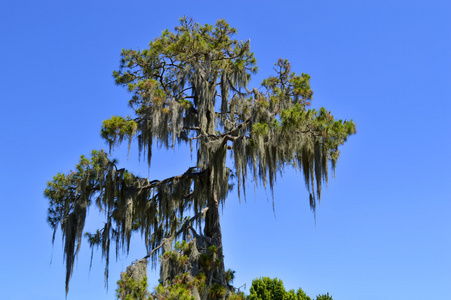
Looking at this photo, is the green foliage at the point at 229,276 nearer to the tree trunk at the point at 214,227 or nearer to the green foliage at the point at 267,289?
the tree trunk at the point at 214,227

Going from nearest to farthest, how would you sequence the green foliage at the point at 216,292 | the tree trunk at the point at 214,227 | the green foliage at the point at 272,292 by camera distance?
the green foliage at the point at 216,292, the tree trunk at the point at 214,227, the green foliage at the point at 272,292

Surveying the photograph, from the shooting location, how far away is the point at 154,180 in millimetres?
15094

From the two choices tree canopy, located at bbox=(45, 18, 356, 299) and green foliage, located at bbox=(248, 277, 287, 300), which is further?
green foliage, located at bbox=(248, 277, 287, 300)

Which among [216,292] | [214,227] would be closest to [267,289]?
[214,227]

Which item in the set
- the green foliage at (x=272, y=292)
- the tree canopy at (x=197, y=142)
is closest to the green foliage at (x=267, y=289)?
the green foliage at (x=272, y=292)

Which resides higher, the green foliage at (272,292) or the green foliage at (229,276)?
the green foliage at (272,292)

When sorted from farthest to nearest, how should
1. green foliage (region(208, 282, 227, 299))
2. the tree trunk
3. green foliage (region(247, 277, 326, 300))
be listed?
green foliage (region(247, 277, 326, 300))
the tree trunk
green foliage (region(208, 282, 227, 299))

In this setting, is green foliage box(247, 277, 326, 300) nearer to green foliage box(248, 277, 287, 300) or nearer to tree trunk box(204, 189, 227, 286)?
green foliage box(248, 277, 287, 300)

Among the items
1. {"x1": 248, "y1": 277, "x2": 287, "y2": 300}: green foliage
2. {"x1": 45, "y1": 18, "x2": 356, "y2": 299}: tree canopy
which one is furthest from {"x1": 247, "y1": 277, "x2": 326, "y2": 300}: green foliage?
{"x1": 45, "y1": 18, "x2": 356, "y2": 299}: tree canopy

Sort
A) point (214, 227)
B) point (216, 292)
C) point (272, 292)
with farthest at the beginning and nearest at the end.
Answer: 1. point (272, 292)
2. point (214, 227)
3. point (216, 292)

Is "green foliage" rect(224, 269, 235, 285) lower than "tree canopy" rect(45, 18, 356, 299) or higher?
lower

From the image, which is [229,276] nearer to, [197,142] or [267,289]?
[197,142]

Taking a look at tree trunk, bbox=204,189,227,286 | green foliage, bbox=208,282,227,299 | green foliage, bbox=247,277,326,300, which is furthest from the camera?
green foliage, bbox=247,277,326,300

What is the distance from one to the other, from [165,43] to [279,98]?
12.0 ft
